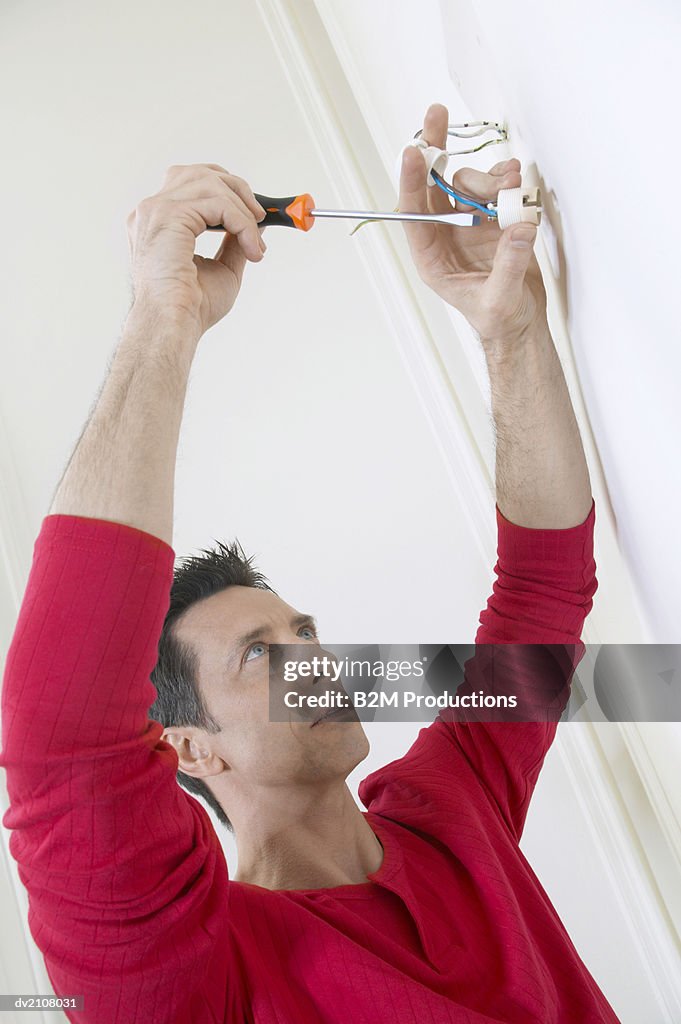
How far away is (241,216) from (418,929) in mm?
617

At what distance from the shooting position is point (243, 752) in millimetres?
901

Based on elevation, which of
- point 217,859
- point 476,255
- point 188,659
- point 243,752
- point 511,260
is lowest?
point 217,859

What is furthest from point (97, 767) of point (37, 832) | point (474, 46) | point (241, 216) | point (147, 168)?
point (147, 168)

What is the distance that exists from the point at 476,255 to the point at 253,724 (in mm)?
512

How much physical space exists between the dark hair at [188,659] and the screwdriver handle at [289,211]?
1.17ft

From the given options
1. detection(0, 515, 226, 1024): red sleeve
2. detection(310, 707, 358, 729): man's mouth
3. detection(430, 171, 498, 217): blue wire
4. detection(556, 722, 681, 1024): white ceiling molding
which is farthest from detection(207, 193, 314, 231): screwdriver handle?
detection(556, 722, 681, 1024): white ceiling molding

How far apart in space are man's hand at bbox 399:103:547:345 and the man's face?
1.29 feet

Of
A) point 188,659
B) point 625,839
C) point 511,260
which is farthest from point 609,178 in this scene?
point 625,839

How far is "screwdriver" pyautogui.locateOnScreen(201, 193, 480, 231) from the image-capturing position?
0.73m

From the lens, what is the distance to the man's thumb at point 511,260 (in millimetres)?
717

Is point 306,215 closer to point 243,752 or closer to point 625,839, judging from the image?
point 243,752

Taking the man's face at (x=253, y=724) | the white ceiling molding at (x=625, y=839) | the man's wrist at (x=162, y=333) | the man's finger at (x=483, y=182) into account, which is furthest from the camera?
the white ceiling molding at (x=625, y=839)

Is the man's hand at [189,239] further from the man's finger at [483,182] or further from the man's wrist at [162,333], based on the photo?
the man's finger at [483,182]

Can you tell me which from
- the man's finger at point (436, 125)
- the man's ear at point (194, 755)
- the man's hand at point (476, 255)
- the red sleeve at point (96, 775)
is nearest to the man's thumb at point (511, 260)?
the man's hand at point (476, 255)
